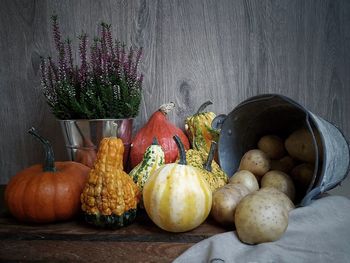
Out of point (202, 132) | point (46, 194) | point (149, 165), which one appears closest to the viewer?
point (46, 194)

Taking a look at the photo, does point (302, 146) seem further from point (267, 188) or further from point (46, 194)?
point (46, 194)

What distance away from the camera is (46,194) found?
737 mm

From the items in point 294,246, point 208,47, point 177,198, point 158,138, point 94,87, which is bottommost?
point 294,246

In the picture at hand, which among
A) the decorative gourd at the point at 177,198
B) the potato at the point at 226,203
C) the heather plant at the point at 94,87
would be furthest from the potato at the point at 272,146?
the heather plant at the point at 94,87

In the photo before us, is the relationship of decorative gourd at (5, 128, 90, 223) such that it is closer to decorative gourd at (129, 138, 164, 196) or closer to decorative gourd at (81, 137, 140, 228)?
decorative gourd at (81, 137, 140, 228)

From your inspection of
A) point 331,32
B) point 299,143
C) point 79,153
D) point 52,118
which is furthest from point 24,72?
point 331,32

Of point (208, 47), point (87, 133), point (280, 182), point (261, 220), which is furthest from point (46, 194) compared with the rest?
point (208, 47)

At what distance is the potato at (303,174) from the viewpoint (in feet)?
2.91

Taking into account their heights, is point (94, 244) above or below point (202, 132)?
below

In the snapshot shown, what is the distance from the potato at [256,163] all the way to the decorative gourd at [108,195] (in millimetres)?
393

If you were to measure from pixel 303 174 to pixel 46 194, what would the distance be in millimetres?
748

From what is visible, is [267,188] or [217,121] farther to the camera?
[217,121]

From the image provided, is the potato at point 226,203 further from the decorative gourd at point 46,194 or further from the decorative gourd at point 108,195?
the decorative gourd at point 46,194

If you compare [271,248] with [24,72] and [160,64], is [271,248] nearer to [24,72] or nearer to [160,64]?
[160,64]
